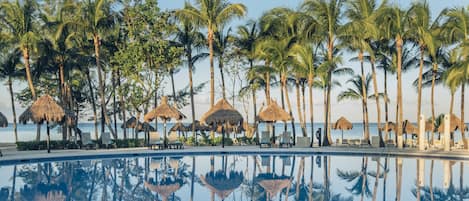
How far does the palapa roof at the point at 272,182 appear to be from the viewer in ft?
36.6

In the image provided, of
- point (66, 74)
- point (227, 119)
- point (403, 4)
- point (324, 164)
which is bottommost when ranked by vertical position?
point (324, 164)

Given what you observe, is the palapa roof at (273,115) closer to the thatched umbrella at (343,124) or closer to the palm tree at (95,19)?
the thatched umbrella at (343,124)

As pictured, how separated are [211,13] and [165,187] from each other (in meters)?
13.5

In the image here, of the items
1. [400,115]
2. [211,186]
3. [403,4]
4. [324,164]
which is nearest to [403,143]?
[400,115]

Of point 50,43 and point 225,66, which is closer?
point 50,43

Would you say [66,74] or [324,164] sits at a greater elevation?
[66,74]

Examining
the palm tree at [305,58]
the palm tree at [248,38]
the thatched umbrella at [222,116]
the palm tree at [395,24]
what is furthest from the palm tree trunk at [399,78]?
the thatched umbrella at [222,116]

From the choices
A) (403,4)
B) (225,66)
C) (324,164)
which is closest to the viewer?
(324,164)

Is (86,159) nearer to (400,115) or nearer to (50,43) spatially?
(50,43)

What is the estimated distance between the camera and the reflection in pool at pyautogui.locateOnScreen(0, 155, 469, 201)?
1038 centimetres

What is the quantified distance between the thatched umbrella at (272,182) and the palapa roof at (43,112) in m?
9.26

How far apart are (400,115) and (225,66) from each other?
1064 cm

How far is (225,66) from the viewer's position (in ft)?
93.6

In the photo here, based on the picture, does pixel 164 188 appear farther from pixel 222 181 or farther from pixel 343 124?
pixel 343 124
